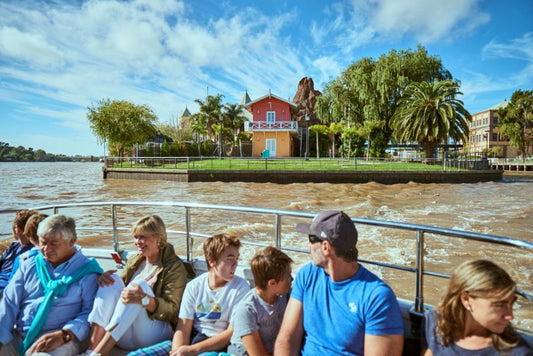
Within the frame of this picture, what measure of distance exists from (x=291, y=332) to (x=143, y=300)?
3.51 ft

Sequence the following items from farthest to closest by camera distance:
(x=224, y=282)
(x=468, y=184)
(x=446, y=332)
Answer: (x=468, y=184) → (x=224, y=282) → (x=446, y=332)

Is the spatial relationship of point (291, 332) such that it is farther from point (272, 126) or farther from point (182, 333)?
point (272, 126)

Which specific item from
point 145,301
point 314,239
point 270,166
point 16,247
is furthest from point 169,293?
point 270,166

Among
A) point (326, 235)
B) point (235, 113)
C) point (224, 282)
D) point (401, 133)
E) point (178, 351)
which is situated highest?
point (235, 113)

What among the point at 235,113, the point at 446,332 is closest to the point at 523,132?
the point at 235,113

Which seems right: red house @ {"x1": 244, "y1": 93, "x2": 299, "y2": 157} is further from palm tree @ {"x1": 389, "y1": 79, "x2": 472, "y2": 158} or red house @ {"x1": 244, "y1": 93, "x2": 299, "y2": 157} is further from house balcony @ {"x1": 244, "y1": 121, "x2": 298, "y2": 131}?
palm tree @ {"x1": 389, "y1": 79, "x2": 472, "y2": 158}

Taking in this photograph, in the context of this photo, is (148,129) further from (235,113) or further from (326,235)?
(326,235)

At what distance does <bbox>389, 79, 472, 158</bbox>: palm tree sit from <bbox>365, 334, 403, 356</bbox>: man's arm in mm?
30531

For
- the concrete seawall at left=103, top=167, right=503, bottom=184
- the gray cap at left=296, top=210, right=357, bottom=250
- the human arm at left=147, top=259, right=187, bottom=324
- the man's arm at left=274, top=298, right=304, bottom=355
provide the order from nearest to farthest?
the gray cap at left=296, top=210, right=357, bottom=250 → the man's arm at left=274, top=298, right=304, bottom=355 → the human arm at left=147, top=259, right=187, bottom=324 → the concrete seawall at left=103, top=167, right=503, bottom=184

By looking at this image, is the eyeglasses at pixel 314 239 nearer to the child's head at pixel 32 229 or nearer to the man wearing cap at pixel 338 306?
the man wearing cap at pixel 338 306

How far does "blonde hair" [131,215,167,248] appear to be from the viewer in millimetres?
2553

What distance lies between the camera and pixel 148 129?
36.4m

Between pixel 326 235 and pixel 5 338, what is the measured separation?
2.34 meters

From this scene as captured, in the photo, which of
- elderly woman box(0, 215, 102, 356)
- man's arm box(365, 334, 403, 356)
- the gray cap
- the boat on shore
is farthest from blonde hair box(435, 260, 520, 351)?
elderly woman box(0, 215, 102, 356)
